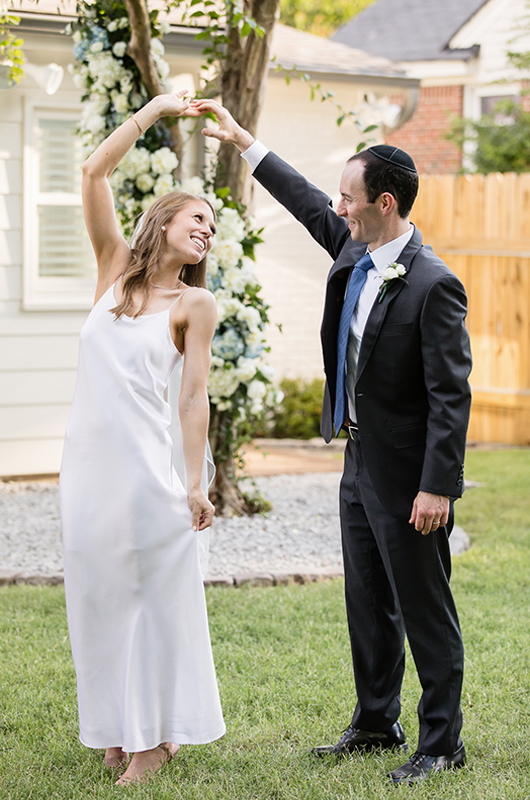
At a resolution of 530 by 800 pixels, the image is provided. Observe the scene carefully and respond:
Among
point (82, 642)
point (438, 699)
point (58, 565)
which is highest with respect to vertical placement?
point (82, 642)

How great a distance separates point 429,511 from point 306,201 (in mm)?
1235

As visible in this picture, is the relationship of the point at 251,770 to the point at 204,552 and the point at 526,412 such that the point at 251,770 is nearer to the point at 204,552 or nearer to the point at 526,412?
the point at 204,552

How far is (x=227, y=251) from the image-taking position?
5551 mm

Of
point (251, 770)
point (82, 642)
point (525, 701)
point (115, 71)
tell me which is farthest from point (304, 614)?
point (115, 71)

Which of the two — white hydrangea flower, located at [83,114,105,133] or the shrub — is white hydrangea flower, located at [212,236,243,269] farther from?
the shrub

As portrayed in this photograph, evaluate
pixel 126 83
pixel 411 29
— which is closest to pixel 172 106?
pixel 126 83

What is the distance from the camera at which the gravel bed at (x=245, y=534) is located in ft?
17.4

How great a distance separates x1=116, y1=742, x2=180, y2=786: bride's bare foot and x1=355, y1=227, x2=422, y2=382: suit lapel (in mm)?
1387

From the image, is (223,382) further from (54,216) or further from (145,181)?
(54,216)

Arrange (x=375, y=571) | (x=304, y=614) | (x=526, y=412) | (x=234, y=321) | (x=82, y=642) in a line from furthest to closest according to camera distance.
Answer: (x=526, y=412) < (x=234, y=321) < (x=304, y=614) < (x=375, y=571) < (x=82, y=642)

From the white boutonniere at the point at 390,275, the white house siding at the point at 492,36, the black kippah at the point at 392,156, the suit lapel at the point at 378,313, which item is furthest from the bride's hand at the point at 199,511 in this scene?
the white house siding at the point at 492,36

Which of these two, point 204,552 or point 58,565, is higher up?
point 204,552

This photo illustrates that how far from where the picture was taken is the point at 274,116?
10086 millimetres

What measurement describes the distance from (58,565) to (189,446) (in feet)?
8.56
